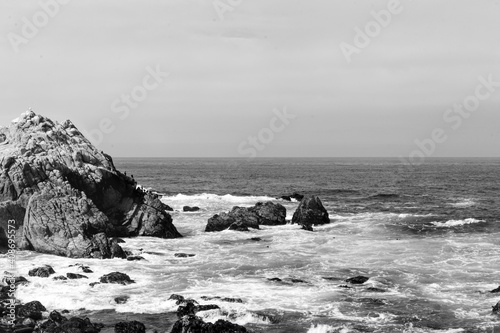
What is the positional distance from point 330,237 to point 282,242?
6.31m

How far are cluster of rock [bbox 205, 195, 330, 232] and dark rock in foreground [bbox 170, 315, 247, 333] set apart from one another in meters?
33.6

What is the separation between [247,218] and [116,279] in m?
28.1

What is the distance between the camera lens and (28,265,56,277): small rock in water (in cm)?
3809

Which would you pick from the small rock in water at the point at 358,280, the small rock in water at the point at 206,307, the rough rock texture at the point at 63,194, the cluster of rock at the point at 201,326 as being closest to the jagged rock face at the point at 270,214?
the rough rock texture at the point at 63,194

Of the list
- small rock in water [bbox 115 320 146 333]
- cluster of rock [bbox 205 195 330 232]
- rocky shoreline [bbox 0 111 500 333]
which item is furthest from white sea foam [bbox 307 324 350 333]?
cluster of rock [bbox 205 195 330 232]

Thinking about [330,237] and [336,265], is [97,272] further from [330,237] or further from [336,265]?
[330,237]

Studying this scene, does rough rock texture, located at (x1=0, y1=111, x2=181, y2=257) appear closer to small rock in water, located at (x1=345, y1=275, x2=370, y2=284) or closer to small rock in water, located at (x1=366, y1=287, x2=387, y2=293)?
A: small rock in water, located at (x1=345, y1=275, x2=370, y2=284)

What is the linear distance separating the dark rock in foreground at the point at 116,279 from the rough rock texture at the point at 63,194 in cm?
817

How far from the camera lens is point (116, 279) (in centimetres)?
3712

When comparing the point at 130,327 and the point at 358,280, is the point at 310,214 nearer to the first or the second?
the point at 358,280

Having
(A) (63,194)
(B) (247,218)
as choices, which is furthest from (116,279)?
(B) (247,218)

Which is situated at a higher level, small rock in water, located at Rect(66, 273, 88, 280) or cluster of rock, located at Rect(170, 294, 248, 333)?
cluster of rock, located at Rect(170, 294, 248, 333)

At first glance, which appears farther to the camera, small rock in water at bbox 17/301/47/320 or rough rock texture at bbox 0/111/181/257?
rough rock texture at bbox 0/111/181/257

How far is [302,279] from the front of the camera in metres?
38.7
